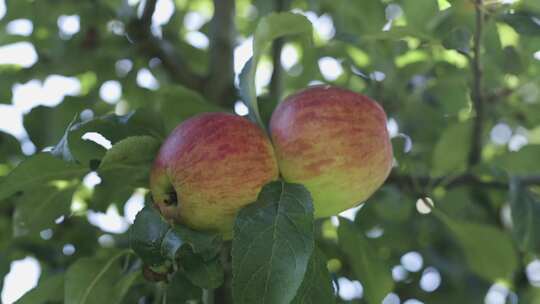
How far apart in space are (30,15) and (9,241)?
27.1 inches

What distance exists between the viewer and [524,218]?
4.99 feet

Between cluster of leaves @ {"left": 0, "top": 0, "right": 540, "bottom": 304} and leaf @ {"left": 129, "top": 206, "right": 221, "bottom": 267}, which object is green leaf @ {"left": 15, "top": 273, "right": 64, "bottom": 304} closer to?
cluster of leaves @ {"left": 0, "top": 0, "right": 540, "bottom": 304}

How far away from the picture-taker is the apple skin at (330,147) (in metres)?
1.24

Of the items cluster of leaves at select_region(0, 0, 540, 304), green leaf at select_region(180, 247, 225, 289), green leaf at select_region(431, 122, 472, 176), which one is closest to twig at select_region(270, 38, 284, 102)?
cluster of leaves at select_region(0, 0, 540, 304)

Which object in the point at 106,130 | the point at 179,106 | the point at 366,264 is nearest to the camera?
the point at 106,130

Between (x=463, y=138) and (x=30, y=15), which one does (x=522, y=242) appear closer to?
(x=463, y=138)

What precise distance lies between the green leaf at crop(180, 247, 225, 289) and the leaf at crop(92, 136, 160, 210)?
0.21 meters

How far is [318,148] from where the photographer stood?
4.04ft

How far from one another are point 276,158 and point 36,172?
0.44 metres

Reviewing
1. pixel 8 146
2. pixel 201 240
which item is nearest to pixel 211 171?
pixel 201 240

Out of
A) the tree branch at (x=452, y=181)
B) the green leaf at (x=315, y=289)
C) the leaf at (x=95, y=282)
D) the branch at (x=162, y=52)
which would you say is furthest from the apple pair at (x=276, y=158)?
the branch at (x=162, y=52)

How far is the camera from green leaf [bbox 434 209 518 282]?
183 cm

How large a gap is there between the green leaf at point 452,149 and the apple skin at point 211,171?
0.83 metres

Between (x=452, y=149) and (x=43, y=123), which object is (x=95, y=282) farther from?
(x=452, y=149)
